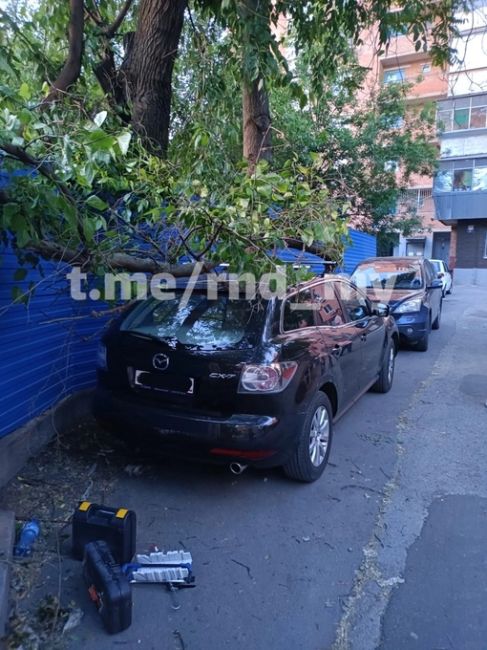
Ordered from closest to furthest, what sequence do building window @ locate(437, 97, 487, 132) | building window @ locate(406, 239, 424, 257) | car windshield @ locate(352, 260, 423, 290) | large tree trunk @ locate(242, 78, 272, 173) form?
large tree trunk @ locate(242, 78, 272, 173), car windshield @ locate(352, 260, 423, 290), building window @ locate(437, 97, 487, 132), building window @ locate(406, 239, 424, 257)

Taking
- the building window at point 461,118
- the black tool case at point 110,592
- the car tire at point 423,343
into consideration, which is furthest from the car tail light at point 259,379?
the building window at point 461,118

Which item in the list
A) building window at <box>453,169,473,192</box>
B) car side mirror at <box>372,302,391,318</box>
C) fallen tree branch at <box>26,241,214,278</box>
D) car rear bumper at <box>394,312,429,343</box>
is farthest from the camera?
building window at <box>453,169,473,192</box>

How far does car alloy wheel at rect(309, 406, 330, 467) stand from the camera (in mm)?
3613

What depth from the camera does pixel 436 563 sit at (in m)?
2.74

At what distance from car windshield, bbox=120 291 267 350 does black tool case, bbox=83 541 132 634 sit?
1448 millimetres

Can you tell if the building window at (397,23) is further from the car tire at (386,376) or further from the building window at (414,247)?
the building window at (414,247)

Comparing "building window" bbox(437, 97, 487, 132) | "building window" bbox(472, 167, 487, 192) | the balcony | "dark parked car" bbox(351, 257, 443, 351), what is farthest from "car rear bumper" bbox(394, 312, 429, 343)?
"building window" bbox(437, 97, 487, 132)

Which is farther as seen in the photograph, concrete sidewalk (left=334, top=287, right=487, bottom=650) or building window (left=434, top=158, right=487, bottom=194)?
building window (left=434, top=158, right=487, bottom=194)

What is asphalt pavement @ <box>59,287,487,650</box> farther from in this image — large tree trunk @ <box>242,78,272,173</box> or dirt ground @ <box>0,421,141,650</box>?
large tree trunk @ <box>242,78,272,173</box>

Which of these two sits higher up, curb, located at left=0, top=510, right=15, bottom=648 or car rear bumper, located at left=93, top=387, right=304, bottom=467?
car rear bumper, located at left=93, top=387, right=304, bottom=467

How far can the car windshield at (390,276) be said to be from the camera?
898 centimetres

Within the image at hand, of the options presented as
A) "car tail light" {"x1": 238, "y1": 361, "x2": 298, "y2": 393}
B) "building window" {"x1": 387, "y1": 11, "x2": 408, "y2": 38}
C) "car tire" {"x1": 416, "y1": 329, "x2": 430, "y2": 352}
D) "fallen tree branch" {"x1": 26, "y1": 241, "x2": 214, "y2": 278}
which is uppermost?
"building window" {"x1": 387, "y1": 11, "x2": 408, "y2": 38}

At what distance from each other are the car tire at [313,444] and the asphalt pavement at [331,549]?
0.12m

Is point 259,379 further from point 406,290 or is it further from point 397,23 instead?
point 406,290
